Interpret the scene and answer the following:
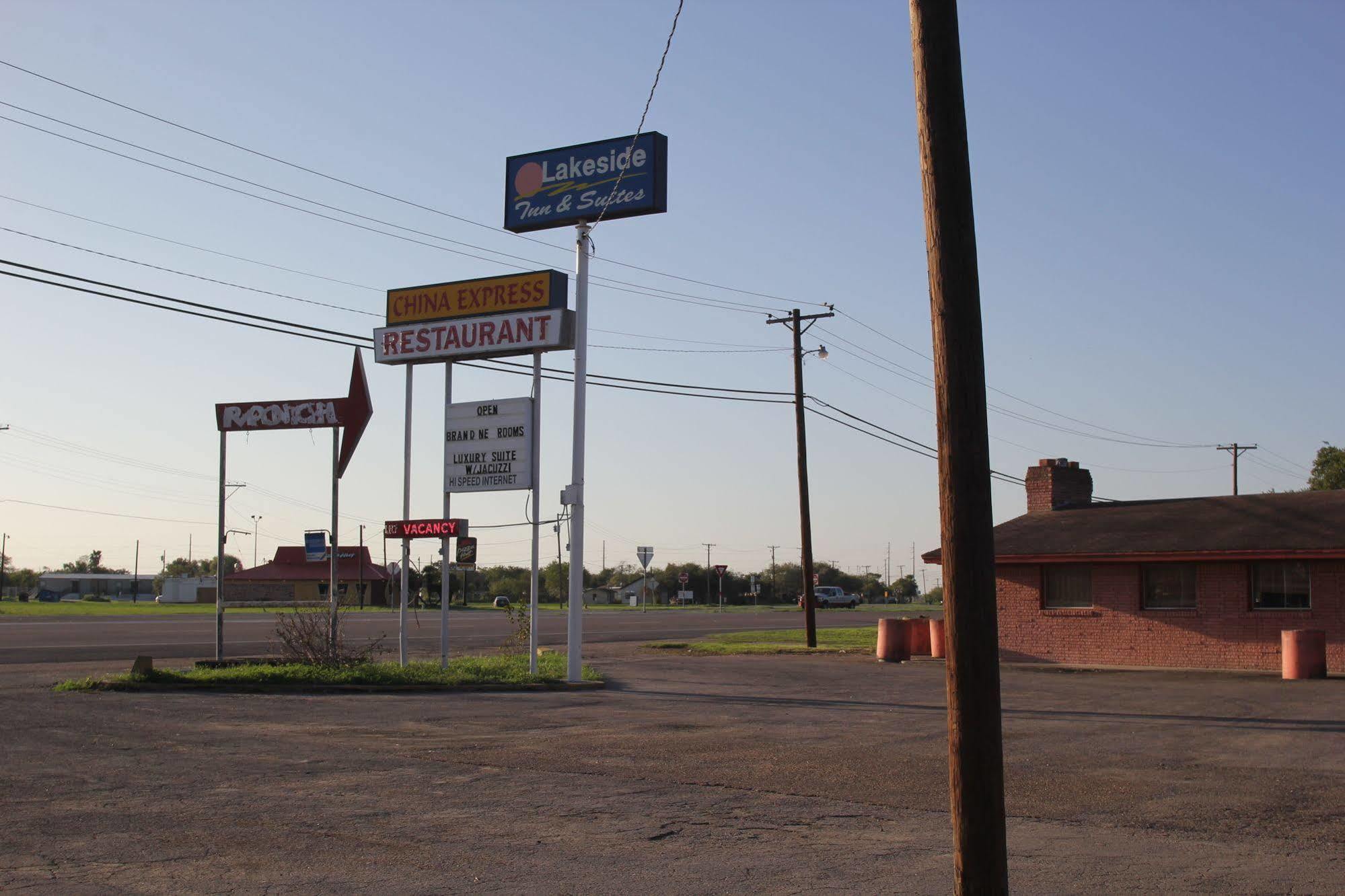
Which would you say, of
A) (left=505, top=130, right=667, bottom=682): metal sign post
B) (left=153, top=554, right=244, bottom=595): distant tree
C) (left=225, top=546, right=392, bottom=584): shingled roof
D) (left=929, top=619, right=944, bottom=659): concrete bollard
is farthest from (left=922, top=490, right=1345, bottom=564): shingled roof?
(left=153, top=554, right=244, bottom=595): distant tree

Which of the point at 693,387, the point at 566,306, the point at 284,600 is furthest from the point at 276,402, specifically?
the point at 284,600

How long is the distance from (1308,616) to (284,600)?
86.5 meters

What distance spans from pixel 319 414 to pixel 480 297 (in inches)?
149

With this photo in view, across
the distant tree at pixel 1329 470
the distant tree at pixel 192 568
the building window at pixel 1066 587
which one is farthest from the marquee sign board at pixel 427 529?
the distant tree at pixel 192 568

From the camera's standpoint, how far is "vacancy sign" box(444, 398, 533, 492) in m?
21.8

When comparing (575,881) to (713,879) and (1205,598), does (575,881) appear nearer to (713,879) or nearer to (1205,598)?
(713,879)

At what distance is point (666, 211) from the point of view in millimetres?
21688

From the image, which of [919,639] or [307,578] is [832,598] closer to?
[307,578]

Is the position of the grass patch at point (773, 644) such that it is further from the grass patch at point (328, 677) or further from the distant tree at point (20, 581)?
the distant tree at point (20, 581)

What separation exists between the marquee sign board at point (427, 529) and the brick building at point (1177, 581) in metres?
11.1

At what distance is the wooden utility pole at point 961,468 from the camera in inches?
215

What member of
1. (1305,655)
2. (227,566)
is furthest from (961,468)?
(227,566)

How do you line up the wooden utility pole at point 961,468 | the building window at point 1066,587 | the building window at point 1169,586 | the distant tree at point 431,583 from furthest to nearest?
the distant tree at point 431,583 < the building window at point 1066,587 < the building window at point 1169,586 < the wooden utility pole at point 961,468

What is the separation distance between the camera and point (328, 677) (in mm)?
20031
